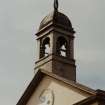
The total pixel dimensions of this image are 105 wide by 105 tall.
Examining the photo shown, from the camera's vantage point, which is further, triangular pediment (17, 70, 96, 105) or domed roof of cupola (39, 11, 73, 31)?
domed roof of cupola (39, 11, 73, 31)

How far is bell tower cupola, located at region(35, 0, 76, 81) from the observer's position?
3856 cm

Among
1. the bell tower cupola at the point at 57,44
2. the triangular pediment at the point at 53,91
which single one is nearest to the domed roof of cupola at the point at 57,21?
the bell tower cupola at the point at 57,44

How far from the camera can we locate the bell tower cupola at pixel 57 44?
1518 inches

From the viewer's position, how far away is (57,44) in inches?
1544

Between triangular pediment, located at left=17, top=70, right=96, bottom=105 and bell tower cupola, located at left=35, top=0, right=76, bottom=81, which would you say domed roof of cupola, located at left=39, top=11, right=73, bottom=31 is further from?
triangular pediment, located at left=17, top=70, right=96, bottom=105

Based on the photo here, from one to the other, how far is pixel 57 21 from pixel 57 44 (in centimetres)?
175

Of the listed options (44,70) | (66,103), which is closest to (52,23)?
(44,70)

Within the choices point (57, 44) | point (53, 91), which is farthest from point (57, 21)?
point (53, 91)

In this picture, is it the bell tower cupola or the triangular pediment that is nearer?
the triangular pediment

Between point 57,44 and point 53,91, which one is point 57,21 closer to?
point 57,44

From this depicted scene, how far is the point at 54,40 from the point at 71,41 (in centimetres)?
150

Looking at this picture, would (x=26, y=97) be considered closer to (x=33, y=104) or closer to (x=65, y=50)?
(x=33, y=104)

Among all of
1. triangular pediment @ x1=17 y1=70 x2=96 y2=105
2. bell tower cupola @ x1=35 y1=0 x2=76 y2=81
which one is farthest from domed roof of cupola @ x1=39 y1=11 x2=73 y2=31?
triangular pediment @ x1=17 y1=70 x2=96 y2=105

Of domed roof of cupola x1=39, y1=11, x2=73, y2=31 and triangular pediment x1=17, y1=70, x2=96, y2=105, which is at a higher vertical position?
domed roof of cupola x1=39, y1=11, x2=73, y2=31
